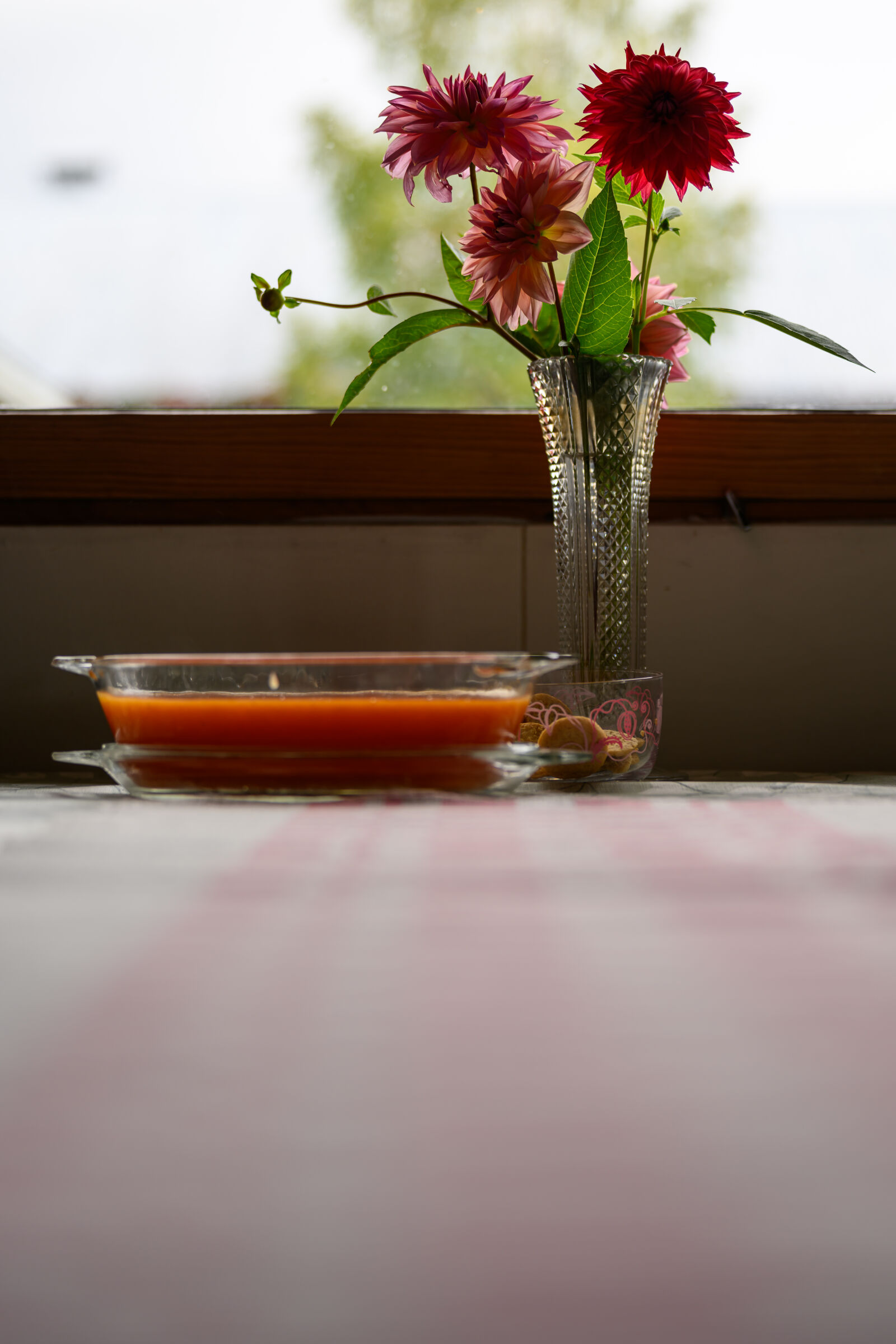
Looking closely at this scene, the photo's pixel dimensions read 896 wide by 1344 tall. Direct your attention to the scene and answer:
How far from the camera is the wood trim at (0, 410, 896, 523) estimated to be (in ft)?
2.95

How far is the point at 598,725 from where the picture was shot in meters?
0.58

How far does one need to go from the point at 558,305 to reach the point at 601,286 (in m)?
0.03

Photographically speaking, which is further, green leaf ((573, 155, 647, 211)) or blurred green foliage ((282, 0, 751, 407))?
blurred green foliage ((282, 0, 751, 407))

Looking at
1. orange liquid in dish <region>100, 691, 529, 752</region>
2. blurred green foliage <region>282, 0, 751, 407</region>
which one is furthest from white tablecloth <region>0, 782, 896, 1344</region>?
blurred green foliage <region>282, 0, 751, 407</region>

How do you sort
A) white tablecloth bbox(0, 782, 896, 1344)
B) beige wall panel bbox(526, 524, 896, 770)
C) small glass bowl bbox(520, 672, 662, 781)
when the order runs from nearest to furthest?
white tablecloth bbox(0, 782, 896, 1344), small glass bowl bbox(520, 672, 662, 781), beige wall panel bbox(526, 524, 896, 770)

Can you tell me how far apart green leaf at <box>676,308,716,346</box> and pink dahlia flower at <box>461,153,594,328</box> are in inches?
4.7

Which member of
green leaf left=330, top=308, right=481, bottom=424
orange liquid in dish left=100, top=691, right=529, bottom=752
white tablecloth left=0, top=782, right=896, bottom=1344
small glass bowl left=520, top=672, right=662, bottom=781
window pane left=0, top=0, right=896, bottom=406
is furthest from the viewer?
window pane left=0, top=0, right=896, bottom=406

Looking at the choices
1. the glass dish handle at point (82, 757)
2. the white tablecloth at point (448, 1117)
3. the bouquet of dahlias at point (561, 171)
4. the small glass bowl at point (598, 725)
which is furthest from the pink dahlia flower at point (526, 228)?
the white tablecloth at point (448, 1117)

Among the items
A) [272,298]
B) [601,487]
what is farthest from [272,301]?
[601,487]

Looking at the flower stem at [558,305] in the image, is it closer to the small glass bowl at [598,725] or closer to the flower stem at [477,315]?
the flower stem at [477,315]

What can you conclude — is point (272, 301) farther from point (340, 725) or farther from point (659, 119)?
point (340, 725)

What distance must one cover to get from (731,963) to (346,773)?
24 centimetres

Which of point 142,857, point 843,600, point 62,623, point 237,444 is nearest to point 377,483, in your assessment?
point 237,444

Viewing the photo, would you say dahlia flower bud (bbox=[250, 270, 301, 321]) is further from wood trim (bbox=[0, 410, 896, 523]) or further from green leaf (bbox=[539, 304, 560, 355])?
wood trim (bbox=[0, 410, 896, 523])
